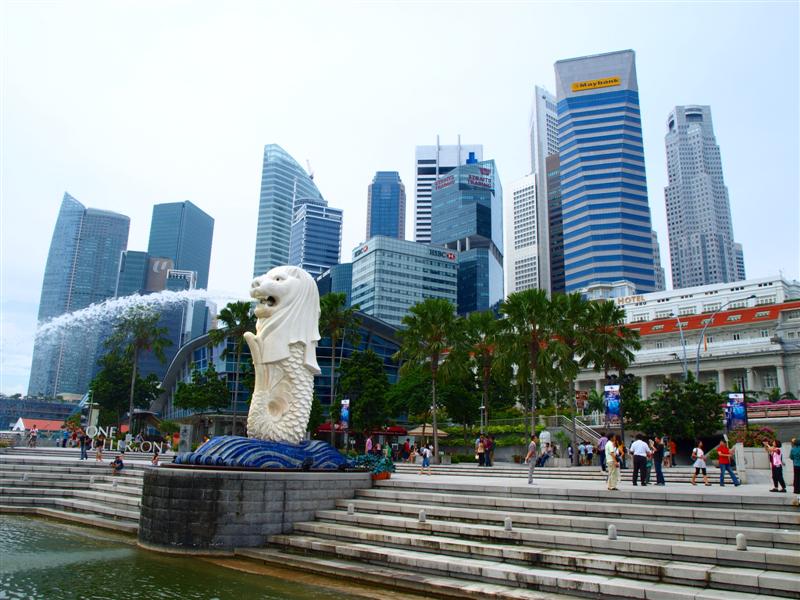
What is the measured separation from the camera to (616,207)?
136 metres

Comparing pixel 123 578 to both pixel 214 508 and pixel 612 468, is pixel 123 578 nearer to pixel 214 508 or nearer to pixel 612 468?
pixel 214 508

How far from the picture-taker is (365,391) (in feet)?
145

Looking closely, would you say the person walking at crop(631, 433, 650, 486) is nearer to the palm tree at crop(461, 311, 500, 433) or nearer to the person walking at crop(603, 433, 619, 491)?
the person walking at crop(603, 433, 619, 491)

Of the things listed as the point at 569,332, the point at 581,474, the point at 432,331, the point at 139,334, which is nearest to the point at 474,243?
the point at 139,334

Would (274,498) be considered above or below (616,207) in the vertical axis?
below

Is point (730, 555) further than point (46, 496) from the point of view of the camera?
No

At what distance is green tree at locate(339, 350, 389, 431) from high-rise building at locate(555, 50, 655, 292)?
10036cm

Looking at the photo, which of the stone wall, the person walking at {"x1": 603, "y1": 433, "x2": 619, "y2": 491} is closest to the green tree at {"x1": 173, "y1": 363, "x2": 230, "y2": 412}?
the stone wall

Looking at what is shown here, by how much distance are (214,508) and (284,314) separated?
6.06 m

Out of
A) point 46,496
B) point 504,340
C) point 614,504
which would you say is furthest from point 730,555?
point 504,340

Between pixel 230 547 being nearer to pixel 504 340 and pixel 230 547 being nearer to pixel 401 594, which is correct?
pixel 401 594

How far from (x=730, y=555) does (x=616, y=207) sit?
13584 centimetres

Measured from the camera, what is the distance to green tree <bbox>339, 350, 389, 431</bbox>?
144ft

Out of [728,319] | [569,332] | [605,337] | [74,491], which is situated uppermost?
[728,319]
